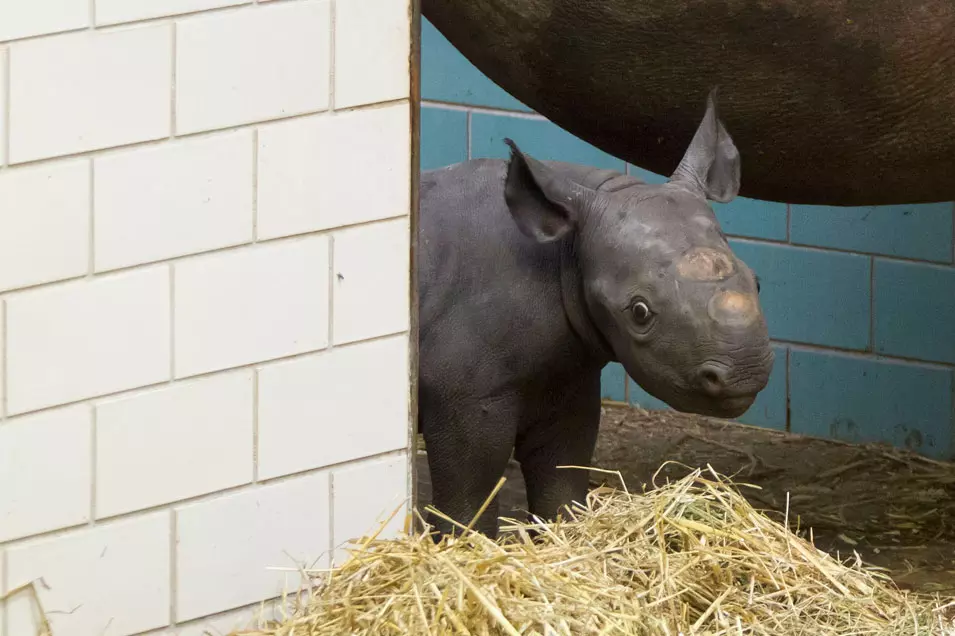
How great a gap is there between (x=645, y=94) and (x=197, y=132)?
3.83 ft

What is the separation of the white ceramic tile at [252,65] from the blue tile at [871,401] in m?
3.00

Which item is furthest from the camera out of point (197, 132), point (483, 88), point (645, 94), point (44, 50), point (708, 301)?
point (483, 88)

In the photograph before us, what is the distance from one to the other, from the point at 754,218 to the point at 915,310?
0.61 meters

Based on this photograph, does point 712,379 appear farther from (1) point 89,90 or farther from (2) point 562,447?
(1) point 89,90

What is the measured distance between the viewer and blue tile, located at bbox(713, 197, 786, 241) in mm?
5316

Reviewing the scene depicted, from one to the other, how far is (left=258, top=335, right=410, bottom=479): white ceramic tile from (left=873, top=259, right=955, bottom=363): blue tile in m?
2.70

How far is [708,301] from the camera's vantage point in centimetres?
310

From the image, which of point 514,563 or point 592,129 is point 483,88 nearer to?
point 592,129

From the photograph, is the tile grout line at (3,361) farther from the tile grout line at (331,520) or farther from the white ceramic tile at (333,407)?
the tile grout line at (331,520)

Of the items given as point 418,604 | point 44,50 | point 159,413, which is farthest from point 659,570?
point 44,50

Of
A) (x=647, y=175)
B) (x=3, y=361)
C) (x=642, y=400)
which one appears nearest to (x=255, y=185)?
(x=3, y=361)

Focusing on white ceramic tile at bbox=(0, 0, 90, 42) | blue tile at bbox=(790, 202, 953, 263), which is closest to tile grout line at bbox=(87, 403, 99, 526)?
white ceramic tile at bbox=(0, 0, 90, 42)

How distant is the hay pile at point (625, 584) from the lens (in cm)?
253

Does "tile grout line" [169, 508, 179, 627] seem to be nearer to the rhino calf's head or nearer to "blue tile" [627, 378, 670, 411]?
the rhino calf's head
